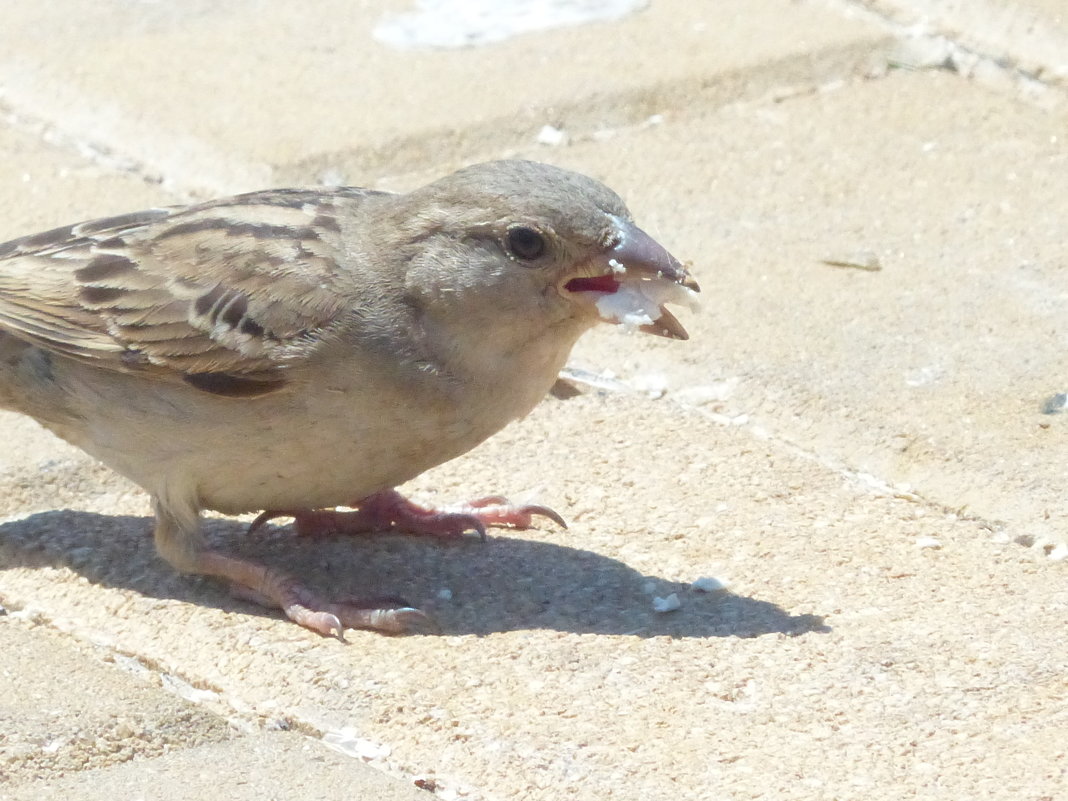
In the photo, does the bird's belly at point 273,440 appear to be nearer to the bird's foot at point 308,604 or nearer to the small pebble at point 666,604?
the bird's foot at point 308,604

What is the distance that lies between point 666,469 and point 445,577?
0.69 metres

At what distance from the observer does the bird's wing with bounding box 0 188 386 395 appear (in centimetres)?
425

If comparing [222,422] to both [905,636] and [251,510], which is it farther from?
[905,636]

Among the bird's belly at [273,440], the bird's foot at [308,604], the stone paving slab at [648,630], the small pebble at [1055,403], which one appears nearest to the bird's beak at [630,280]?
the bird's belly at [273,440]

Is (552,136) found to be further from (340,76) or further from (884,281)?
(884,281)

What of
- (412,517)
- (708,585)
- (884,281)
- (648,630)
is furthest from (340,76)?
(648,630)

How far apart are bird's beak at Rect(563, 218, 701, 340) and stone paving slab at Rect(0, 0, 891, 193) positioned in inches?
79.8

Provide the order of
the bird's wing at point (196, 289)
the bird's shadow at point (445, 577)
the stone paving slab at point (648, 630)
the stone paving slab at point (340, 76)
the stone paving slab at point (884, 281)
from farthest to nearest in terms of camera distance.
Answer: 1. the stone paving slab at point (340, 76)
2. the stone paving slab at point (884, 281)
3. the bird's wing at point (196, 289)
4. the bird's shadow at point (445, 577)
5. the stone paving slab at point (648, 630)

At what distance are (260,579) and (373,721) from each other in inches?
32.0

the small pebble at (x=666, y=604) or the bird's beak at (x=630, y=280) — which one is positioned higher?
the bird's beak at (x=630, y=280)

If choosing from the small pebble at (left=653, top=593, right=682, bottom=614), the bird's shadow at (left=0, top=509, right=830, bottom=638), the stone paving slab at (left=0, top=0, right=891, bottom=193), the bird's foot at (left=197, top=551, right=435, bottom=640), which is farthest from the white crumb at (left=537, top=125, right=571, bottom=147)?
the small pebble at (left=653, top=593, right=682, bottom=614)

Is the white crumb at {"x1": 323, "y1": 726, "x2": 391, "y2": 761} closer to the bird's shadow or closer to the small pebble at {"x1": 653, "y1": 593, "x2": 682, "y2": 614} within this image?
the bird's shadow

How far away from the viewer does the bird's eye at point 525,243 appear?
164 inches

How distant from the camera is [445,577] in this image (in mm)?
4340
